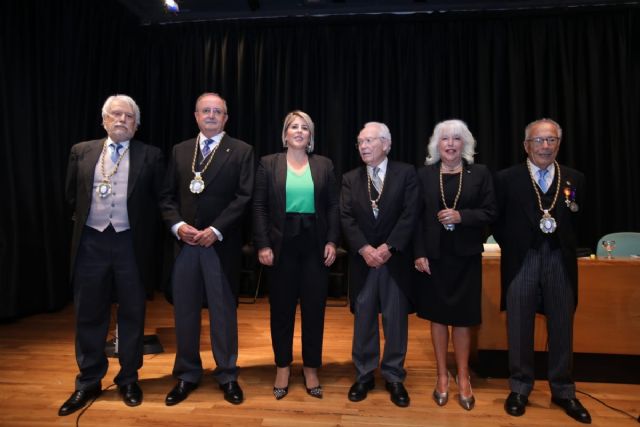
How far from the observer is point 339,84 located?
595 cm

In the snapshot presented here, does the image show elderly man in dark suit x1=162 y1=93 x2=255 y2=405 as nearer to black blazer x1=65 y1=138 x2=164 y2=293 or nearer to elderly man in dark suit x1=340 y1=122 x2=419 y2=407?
black blazer x1=65 y1=138 x2=164 y2=293

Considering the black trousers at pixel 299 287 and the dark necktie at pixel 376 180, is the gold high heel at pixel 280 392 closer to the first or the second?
the black trousers at pixel 299 287

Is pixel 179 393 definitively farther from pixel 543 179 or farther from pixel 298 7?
pixel 298 7

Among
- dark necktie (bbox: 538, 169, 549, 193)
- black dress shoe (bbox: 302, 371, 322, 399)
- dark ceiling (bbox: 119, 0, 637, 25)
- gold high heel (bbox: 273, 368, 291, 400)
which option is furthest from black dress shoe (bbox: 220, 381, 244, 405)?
dark ceiling (bbox: 119, 0, 637, 25)

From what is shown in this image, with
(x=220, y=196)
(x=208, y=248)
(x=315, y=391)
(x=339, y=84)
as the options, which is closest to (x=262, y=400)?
(x=315, y=391)

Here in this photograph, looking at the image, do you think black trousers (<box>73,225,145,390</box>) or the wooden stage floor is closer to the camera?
the wooden stage floor

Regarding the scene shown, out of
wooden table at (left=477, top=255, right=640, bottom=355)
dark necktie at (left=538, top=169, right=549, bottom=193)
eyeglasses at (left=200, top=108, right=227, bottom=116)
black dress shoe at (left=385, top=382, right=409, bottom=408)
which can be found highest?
eyeglasses at (left=200, top=108, right=227, bottom=116)

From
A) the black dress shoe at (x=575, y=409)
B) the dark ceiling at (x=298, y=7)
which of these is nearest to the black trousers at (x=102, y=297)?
the black dress shoe at (x=575, y=409)

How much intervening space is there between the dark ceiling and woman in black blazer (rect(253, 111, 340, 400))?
386cm

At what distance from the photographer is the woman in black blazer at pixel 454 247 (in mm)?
2445

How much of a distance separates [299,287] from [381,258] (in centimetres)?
55

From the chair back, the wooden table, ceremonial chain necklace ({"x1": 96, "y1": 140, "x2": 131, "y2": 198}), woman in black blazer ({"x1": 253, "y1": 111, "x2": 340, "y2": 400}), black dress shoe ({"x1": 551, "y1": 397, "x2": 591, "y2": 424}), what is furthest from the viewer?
the chair back

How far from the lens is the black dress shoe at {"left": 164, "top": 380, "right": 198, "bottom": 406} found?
248 centimetres

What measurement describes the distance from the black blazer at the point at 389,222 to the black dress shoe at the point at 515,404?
85 cm
